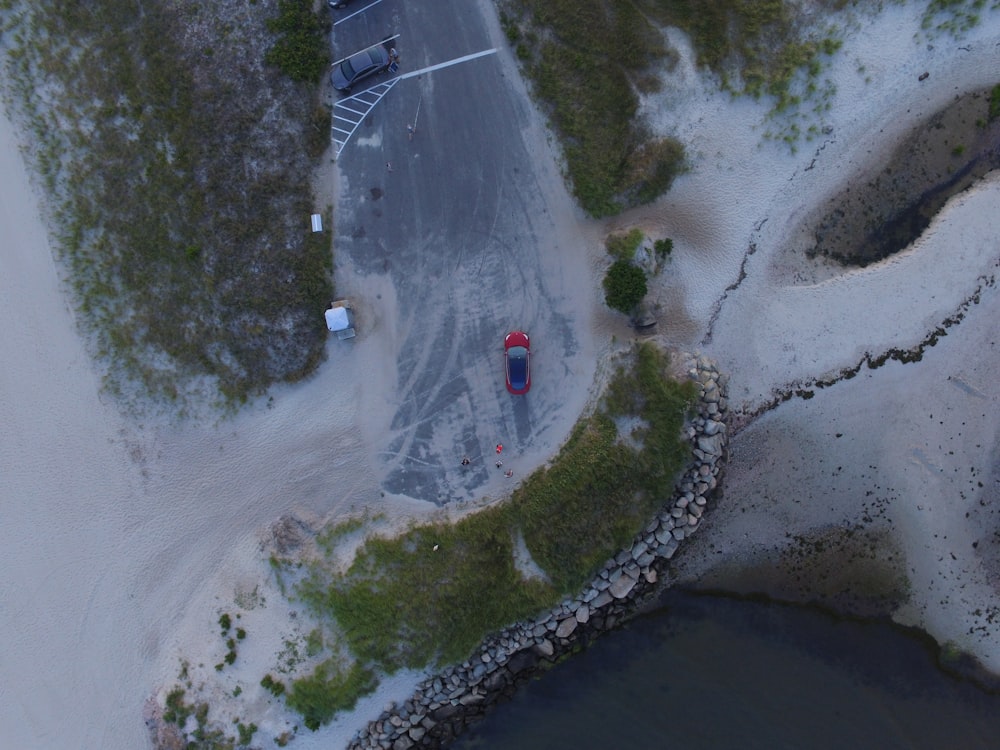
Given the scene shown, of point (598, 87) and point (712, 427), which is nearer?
point (598, 87)

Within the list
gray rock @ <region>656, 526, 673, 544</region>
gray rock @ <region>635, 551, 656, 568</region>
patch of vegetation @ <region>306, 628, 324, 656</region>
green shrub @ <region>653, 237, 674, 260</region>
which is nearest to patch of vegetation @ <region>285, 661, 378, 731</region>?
patch of vegetation @ <region>306, 628, 324, 656</region>

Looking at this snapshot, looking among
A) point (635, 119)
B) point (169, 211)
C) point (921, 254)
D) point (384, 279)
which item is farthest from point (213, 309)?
point (921, 254)

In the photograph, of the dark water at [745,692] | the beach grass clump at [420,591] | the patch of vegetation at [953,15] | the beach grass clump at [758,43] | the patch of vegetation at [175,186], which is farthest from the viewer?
the dark water at [745,692]

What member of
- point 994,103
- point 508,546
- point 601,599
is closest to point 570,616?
point 601,599

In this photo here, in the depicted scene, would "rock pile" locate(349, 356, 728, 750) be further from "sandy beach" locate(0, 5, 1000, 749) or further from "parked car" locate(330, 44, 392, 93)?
"parked car" locate(330, 44, 392, 93)

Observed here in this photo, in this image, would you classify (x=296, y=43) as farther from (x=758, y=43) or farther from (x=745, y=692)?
(x=745, y=692)

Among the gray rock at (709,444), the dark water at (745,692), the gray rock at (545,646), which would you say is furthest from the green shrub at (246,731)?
the gray rock at (709,444)

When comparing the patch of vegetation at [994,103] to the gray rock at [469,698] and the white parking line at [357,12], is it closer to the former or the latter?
the white parking line at [357,12]
